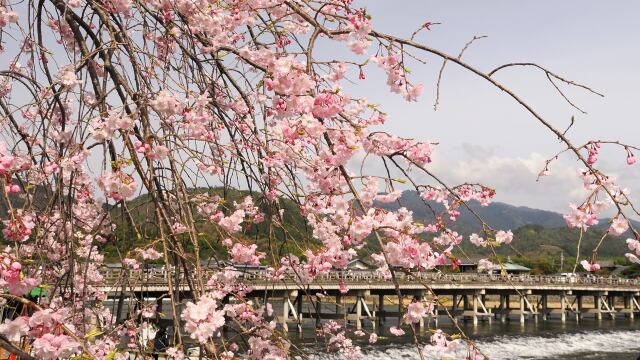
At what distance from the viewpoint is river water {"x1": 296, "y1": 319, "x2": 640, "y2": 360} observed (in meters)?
19.2

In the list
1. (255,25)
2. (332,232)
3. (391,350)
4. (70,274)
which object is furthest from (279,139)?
(391,350)

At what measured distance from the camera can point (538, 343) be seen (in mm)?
23219

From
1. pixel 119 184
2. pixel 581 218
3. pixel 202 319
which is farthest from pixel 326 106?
pixel 581 218

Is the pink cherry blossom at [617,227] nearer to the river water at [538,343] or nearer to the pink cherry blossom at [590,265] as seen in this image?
the pink cherry blossom at [590,265]

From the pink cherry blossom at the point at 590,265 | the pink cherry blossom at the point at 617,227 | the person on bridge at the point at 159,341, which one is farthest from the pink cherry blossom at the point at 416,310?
the person on bridge at the point at 159,341

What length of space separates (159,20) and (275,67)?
102 centimetres

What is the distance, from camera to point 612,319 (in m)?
37.8

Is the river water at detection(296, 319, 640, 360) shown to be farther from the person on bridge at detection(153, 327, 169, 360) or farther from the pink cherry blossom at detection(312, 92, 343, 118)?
the pink cherry blossom at detection(312, 92, 343, 118)

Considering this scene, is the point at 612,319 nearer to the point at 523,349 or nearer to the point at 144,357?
the point at 523,349

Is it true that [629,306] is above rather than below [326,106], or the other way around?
below

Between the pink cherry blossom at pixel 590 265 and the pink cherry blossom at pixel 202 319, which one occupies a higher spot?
the pink cherry blossom at pixel 590 265

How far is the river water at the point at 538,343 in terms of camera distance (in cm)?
1923

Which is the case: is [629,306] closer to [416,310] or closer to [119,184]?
[416,310]

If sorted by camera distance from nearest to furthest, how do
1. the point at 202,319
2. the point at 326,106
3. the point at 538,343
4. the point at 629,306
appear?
the point at 202,319
the point at 326,106
the point at 538,343
the point at 629,306
